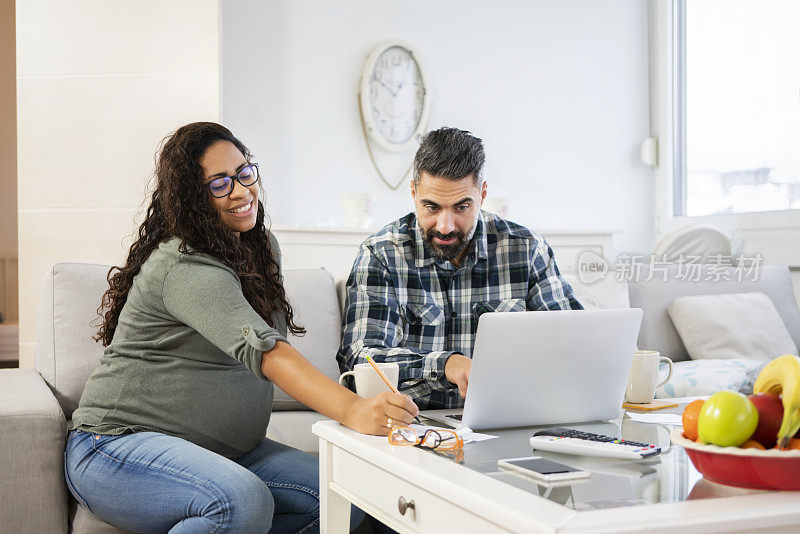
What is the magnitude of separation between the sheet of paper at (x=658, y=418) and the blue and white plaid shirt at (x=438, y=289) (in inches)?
17.3

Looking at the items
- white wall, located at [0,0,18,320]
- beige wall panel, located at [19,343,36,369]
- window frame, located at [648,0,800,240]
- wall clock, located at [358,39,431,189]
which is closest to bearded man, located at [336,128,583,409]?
beige wall panel, located at [19,343,36,369]

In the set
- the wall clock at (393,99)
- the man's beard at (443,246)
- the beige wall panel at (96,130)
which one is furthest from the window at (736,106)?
the beige wall panel at (96,130)

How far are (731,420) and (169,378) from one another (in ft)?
3.56

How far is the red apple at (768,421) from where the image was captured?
0.91m

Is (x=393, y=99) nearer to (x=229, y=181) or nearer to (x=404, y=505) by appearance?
(x=229, y=181)

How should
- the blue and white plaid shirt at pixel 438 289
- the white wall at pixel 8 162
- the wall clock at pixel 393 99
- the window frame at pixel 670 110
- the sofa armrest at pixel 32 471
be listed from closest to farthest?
the sofa armrest at pixel 32 471 → the blue and white plaid shirt at pixel 438 289 → the wall clock at pixel 393 99 → the window frame at pixel 670 110 → the white wall at pixel 8 162

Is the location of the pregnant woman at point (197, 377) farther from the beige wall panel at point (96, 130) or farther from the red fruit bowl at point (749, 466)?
the beige wall panel at point (96, 130)

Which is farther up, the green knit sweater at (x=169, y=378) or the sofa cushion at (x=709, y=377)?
the green knit sweater at (x=169, y=378)

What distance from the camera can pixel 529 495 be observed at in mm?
908

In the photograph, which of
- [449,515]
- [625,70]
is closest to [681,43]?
[625,70]

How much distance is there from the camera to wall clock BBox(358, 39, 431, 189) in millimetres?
3803

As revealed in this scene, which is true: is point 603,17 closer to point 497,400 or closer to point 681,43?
point 681,43

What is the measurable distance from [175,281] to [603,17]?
3472 millimetres

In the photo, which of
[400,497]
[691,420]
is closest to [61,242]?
[400,497]
